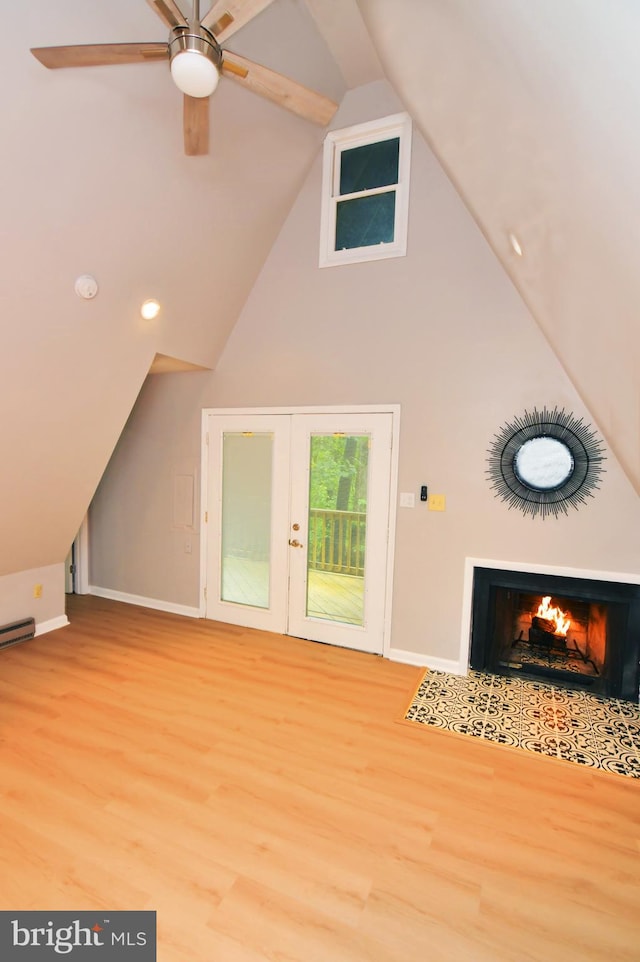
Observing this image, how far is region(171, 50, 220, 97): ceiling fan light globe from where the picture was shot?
1.66 metres

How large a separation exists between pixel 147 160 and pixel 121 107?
10.6 inches

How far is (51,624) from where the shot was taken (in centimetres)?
395

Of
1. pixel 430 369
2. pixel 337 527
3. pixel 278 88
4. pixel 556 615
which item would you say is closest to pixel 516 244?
pixel 430 369

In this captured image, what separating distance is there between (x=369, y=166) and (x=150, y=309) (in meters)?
2.05

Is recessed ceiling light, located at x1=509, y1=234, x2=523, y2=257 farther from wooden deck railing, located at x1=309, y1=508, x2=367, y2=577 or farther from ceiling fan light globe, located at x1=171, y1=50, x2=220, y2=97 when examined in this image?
wooden deck railing, located at x1=309, y1=508, x2=367, y2=577

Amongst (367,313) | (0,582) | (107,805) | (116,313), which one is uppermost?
(367,313)

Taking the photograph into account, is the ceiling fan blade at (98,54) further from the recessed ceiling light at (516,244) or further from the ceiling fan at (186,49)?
the recessed ceiling light at (516,244)

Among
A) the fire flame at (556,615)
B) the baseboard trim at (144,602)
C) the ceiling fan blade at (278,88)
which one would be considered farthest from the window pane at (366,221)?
the baseboard trim at (144,602)

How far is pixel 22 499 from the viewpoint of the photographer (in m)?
3.26

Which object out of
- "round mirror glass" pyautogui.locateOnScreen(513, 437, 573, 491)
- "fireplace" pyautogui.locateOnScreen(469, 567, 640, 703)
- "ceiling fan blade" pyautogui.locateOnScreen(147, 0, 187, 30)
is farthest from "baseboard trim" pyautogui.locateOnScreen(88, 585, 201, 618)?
"ceiling fan blade" pyautogui.locateOnScreen(147, 0, 187, 30)

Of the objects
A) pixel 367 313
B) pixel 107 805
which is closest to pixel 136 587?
pixel 107 805

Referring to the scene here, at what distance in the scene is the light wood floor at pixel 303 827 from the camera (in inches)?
60.1

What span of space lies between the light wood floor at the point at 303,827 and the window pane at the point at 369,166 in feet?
12.4

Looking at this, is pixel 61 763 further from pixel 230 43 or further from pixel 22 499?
pixel 230 43
